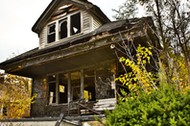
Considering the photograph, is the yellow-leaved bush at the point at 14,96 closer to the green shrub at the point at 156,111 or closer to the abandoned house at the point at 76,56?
the abandoned house at the point at 76,56

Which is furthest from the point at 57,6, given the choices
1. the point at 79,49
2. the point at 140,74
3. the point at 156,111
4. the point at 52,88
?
the point at 156,111

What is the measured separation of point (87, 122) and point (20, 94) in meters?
14.0

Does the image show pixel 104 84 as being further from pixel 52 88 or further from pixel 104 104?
pixel 52 88

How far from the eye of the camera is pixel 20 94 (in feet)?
62.4

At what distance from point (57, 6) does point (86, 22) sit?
2.44 m

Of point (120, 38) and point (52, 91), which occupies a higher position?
point (120, 38)

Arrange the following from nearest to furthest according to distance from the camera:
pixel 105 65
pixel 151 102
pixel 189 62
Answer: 1. pixel 151 102
2. pixel 189 62
3. pixel 105 65

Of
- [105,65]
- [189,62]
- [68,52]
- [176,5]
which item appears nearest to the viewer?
[189,62]

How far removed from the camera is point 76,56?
992 cm

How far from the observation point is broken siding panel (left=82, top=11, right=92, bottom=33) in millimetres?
12062

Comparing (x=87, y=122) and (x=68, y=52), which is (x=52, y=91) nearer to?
(x=68, y=52)

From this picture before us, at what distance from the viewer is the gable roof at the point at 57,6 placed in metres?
12.2

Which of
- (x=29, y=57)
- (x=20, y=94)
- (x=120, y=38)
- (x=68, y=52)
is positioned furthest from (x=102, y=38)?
(x=20, y=94)

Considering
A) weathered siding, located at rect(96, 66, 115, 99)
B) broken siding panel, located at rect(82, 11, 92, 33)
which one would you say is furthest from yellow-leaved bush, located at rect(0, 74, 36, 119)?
broken siding panel, located at rect(82, 11, 92, 33)
